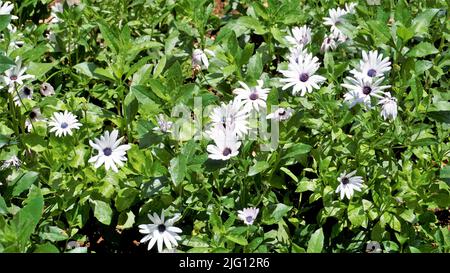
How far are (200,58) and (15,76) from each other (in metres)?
0.81

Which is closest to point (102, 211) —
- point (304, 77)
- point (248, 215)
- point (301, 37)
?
point (248, 215)

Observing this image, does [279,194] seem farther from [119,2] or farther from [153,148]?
[119,2]

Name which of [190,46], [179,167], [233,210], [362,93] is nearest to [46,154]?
[179,167]

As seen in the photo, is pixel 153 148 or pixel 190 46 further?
pixel 190 46

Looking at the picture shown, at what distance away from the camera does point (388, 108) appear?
2.69 meters

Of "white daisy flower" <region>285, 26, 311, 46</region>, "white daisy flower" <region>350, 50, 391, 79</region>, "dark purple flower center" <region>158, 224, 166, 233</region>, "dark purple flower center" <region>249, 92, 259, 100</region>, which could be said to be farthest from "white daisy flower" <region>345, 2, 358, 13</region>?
"dark purple flower center" <region>158, 224, 166, 233</region>

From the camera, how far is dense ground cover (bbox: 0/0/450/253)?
2688 millimetres

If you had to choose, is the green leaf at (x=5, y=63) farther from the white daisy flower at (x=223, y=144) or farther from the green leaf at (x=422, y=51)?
the green leaf at (x=422, y=51)

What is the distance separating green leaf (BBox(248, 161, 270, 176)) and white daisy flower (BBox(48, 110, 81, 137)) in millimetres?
733

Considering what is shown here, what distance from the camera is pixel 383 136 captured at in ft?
9.11

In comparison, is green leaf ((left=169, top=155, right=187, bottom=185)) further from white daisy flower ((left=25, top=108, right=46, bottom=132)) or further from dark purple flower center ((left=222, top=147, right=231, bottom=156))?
white daisy flower ((left=25, top=108, right=46, bottom=132))

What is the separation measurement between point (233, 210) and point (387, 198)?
0.62 meters

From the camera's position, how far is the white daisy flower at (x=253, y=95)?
279 centimetres

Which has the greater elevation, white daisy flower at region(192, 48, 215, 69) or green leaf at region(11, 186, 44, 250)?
white daisy flower at region(192, 48, 215, 69)
